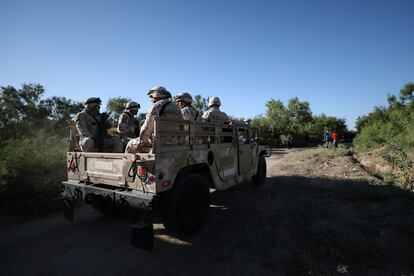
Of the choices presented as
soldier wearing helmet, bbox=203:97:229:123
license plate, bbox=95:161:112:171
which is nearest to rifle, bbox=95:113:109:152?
license plate, bbox=95:161:112:171

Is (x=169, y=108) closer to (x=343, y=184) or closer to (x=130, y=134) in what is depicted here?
(x=130, y=134)

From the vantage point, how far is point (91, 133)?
14.9 feet

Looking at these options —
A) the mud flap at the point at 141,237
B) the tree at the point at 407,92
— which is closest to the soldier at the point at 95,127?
the mud flap at the point at 141,237

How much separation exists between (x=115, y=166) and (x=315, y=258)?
312 centimetres

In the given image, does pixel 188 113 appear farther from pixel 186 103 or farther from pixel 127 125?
pixel 127 125

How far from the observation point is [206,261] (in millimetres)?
3168

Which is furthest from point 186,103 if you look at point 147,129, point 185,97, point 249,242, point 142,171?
point 249,242

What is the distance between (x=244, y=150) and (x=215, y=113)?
132cm

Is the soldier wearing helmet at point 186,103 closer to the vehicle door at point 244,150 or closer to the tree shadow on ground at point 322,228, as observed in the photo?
the vehicle door at point 244,150

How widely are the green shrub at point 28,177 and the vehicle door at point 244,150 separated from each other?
461 cm

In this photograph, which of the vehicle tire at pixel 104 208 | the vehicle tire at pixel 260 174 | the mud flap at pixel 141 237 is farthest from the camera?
the vehicle tire at pixel 260 174

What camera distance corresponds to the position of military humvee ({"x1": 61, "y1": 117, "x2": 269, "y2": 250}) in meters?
3.28

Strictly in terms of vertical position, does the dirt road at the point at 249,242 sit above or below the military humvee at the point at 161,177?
below

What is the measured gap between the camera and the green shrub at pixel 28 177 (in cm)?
525
